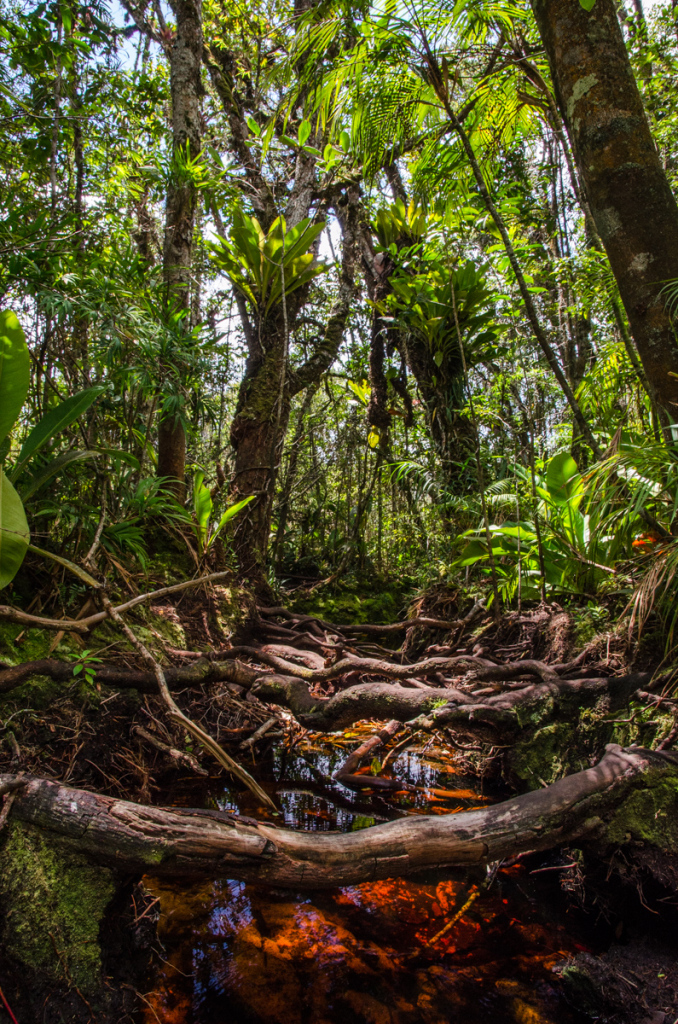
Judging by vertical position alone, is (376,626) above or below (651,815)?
above

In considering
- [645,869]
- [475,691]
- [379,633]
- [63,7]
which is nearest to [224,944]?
[645,869]

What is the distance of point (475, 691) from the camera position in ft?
8.00

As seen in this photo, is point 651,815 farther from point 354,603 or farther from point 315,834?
point 354,603

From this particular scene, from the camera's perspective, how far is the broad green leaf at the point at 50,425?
202 cm

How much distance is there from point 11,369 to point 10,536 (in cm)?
63

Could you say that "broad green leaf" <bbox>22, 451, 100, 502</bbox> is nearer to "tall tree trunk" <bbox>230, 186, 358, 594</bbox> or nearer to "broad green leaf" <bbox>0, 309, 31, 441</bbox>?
"broad green leaf" <bbox>0, 309, 31, 441</bbox>

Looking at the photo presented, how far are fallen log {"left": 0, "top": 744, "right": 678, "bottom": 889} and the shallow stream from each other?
35cm

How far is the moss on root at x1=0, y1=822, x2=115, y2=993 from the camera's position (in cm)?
116

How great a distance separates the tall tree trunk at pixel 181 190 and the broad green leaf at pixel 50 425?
1211mm

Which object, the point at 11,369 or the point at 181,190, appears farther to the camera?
the point at 181,190

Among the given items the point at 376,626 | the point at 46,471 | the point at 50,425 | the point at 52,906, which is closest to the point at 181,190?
the point at 50,425

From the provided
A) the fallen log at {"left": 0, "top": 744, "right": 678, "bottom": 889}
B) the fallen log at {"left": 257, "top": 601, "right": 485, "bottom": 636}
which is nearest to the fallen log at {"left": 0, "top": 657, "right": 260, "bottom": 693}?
the fallen log at {"left": 0, "top": 744, "right": 678, "bottom": 889}

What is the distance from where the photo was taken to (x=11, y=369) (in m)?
1.80

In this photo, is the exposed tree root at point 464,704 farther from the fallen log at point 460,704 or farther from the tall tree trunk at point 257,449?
the tall tree trunk at point 257,449
